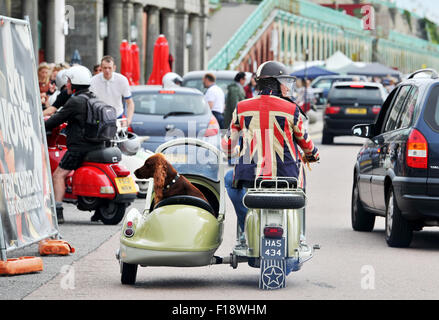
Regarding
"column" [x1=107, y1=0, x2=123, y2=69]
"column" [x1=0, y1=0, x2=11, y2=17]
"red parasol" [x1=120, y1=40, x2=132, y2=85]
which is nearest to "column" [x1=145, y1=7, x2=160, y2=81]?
"column" [x1=107, y1=0, x2=123, y2=69]

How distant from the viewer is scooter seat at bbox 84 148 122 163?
14.1 meters

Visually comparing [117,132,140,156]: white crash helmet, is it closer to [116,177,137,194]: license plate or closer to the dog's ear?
[116,177,137,194]: license plate

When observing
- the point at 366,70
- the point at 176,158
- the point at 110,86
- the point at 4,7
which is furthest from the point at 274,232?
the point at 366,70

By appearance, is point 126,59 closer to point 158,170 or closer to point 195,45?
point 195,45

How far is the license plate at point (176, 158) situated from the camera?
31.6 ft

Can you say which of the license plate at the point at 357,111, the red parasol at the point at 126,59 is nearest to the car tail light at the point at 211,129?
the red parasol at the point at 126,59

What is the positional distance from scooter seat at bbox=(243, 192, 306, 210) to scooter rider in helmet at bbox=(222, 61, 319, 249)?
1.14 feet

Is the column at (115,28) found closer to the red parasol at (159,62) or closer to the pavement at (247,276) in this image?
the red parasol at (159,62)

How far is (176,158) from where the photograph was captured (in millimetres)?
9758

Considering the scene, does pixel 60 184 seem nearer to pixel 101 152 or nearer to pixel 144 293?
pixel 101 152

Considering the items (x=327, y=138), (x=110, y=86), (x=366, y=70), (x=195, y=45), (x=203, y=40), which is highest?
(x=203, y=40)

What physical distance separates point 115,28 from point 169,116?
24.1 m

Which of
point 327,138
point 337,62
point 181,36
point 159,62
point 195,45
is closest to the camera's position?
point 327,138

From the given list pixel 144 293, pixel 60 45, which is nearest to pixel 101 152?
pixel 144 293
